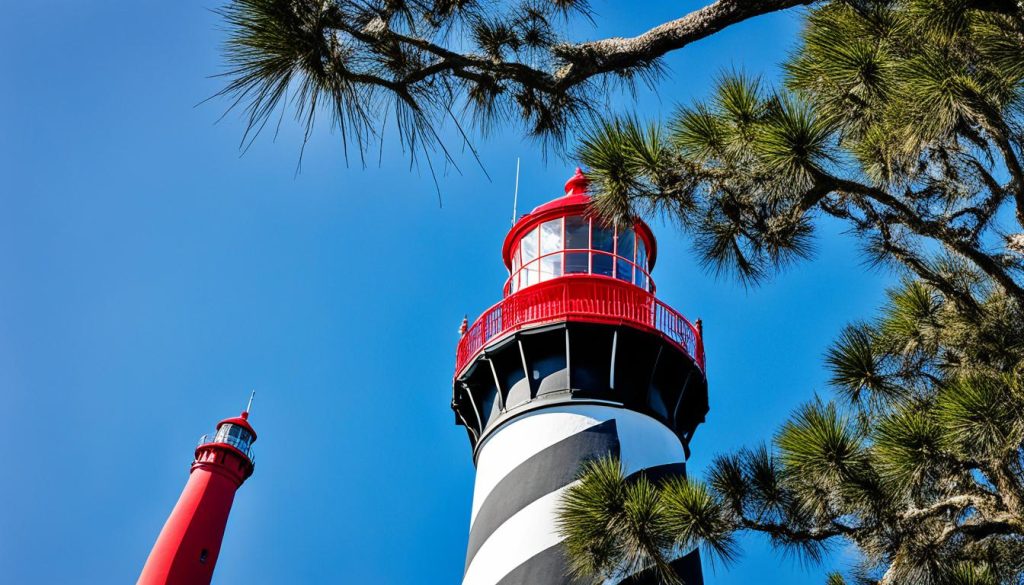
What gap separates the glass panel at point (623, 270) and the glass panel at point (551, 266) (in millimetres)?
843

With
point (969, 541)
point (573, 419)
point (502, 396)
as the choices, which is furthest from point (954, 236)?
point (502, 396)

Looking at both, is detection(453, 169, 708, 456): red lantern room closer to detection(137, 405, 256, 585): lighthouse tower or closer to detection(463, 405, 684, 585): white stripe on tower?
detection(463, 405, 684, 585): white stripe on tower

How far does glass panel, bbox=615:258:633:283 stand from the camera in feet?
47.8

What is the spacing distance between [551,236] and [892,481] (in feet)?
31.9

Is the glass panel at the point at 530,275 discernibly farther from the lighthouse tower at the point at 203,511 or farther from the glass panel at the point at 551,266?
the lighthouse tower at the point at 203,511

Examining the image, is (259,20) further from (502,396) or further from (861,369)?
(502,396)

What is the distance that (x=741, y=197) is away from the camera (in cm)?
654

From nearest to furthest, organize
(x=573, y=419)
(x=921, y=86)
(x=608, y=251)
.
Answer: (x=921, y=86)
(x=573, y=419)
(x=608, y=251)

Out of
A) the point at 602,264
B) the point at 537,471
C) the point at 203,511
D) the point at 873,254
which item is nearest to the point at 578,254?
the point at 602,264

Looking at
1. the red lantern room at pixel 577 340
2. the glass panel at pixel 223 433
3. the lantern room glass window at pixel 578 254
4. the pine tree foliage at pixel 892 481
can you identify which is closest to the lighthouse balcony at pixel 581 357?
the red lantern room at pixel 577 340

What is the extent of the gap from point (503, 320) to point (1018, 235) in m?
8.24

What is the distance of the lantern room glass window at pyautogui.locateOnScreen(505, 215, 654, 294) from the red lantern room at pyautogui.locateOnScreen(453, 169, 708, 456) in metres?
0.02

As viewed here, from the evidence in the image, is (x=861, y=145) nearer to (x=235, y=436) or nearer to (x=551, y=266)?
(x=551, y=266)

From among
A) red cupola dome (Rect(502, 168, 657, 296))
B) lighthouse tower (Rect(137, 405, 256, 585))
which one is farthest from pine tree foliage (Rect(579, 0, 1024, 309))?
lighthouse tower (Rect(137, 405, 256, 585))
